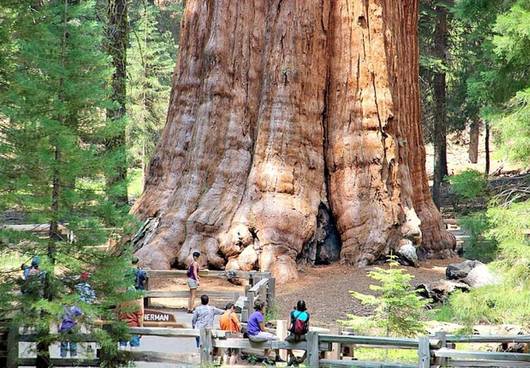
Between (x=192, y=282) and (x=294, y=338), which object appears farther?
(x=192, y=282)

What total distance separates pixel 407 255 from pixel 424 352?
31.1 feet

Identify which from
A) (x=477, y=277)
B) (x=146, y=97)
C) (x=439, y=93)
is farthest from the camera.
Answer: (x=146, y=97)

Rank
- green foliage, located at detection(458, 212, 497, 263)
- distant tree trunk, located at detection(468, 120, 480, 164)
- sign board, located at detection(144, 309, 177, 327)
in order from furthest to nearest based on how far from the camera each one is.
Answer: distant tree trunk, located at detection(468, 120, 480, 164), sign board, located at detection(144, 309, 177, 327), green foliage, located at detection(458, 212, 497, 263)

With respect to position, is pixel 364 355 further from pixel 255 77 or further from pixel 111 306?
pixel 255 77

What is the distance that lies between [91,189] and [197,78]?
1077 cm

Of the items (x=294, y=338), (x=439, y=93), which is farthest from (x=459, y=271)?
(x=439, y=93)

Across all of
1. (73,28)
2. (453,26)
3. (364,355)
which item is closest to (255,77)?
(364,355)

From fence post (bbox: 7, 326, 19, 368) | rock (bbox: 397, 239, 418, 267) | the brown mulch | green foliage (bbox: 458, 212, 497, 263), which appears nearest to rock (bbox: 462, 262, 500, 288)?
the brown mulch

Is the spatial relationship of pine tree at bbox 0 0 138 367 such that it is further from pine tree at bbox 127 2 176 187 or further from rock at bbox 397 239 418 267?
pine tree at bbox 127 2 176 187

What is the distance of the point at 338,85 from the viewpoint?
19.8 meters

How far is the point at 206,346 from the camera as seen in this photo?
33.3 feet

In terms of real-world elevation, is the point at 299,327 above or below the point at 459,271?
below

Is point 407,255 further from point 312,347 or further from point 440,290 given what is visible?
point 312,347

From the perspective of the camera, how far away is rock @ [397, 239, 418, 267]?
1889 centimetres
